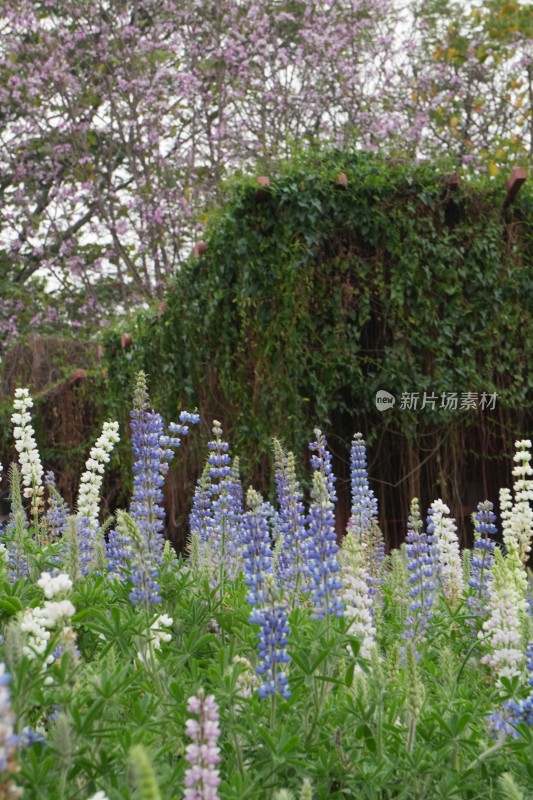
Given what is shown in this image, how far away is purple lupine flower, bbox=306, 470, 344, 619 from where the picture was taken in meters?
2.12

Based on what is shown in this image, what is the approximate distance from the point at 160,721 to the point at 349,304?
592 centimetres

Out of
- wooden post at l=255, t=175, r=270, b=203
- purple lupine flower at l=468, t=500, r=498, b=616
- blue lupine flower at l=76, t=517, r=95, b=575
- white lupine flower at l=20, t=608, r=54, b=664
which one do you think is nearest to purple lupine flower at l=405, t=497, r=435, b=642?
purple lupine flower at l=468, t=500, r=498, b=616

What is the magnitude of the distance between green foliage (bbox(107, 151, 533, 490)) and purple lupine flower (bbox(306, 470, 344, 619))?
4.91 meters

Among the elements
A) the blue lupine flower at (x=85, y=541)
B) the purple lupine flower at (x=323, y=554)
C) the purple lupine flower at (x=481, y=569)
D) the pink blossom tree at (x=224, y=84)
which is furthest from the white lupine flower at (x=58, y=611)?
the pink blossom tree at (x=224, y=84)

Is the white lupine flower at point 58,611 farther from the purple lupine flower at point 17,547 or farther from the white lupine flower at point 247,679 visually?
the purple lupine flower at point 17,547

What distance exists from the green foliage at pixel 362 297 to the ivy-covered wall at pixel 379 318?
0.01 metres

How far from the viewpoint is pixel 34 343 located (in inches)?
542

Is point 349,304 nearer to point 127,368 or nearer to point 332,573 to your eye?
point 127,368

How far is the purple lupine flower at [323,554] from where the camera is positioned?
2.12 m

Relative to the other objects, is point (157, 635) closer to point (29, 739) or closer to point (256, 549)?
point (256, 549)

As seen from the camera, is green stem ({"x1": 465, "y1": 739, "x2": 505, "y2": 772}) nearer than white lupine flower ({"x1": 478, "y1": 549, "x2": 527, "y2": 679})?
Yes

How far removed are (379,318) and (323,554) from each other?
5547mm

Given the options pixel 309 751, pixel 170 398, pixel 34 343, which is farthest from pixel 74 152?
pixel 309 751

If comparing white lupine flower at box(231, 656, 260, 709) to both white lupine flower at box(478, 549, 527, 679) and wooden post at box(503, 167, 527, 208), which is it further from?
wooden post at box(503, 167, 527, 208)
